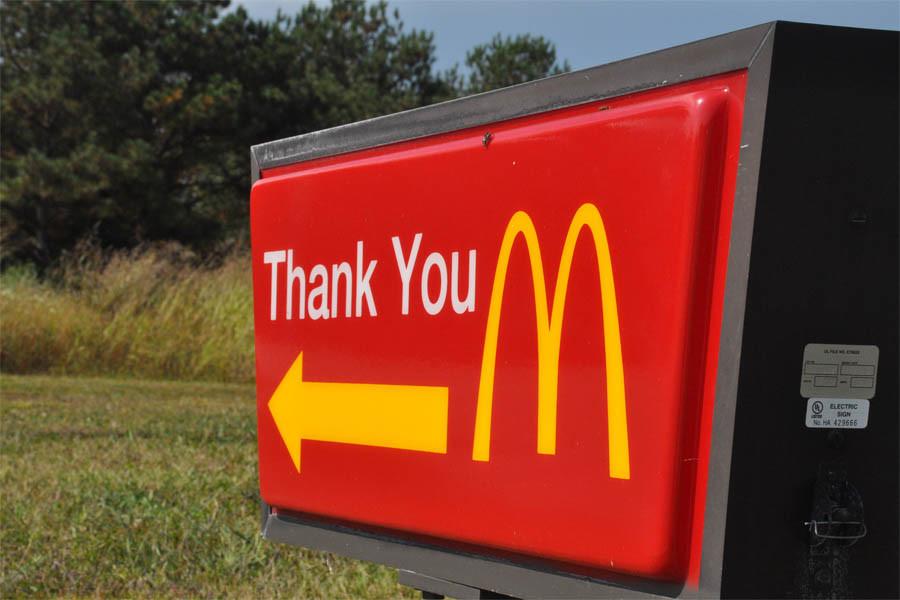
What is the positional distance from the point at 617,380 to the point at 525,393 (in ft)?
0.83

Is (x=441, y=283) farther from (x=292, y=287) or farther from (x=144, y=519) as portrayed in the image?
(x=144, y=519)

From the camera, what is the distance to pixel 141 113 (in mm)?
29438

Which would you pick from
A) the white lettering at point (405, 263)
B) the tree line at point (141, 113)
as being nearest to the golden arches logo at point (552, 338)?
the white lettering at point (405, 263)

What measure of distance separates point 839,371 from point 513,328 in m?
0.64

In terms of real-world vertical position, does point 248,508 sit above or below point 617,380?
below

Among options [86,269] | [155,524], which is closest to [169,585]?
[155,524]

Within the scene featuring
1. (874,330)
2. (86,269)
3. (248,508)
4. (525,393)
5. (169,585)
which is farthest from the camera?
(86,269)

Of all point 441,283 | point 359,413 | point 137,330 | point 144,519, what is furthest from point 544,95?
point 137,330

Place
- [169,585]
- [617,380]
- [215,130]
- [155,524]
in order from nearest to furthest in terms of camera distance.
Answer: [617,380] < [169,585] < [155,524] < [215,130]

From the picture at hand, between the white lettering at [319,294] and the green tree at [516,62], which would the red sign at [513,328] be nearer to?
the white lettering at [319,294]

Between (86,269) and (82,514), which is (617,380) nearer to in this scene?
(82,514)

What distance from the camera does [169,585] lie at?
4559mm

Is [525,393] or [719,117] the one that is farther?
[525,393]

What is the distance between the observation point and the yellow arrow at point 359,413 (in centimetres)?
260
